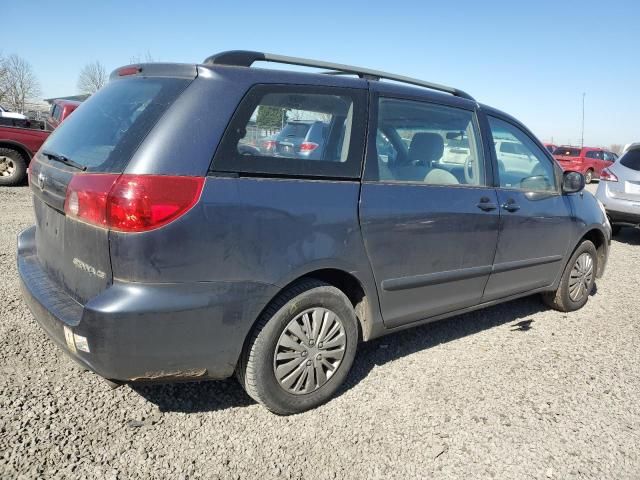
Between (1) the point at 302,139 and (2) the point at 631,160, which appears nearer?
(1) the point at 302,139

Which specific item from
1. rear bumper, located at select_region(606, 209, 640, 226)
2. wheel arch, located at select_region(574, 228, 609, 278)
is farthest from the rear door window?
rear bumper, located at select_region(606, 209, 640, 226)

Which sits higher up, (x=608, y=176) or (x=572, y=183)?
(x=572, y=183)

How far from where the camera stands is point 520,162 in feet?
13.2

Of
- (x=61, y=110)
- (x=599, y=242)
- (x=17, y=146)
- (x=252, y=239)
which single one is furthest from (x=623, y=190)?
(x=61, y=110)

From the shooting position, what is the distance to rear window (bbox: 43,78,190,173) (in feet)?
7.23

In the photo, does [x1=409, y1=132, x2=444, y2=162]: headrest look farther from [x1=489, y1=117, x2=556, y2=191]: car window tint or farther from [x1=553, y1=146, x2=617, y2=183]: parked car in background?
[x1=553, y1=146, x2=617, y2=183]: parked car in background

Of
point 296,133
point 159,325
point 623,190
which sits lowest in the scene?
point 623,190

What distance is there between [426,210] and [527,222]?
47.6 inches

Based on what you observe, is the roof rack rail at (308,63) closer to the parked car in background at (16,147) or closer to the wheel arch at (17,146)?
the parked car in background at (16,147)

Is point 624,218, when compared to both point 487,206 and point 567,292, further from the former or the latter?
point 487,206

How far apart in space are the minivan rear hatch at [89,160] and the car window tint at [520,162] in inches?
94.3

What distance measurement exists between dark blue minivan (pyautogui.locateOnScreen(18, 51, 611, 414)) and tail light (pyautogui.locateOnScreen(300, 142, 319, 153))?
0.15ft

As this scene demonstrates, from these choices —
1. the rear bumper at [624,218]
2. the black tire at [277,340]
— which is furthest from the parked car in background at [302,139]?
the rear bumper at [624,218]

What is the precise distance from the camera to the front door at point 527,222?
3.62 meters
